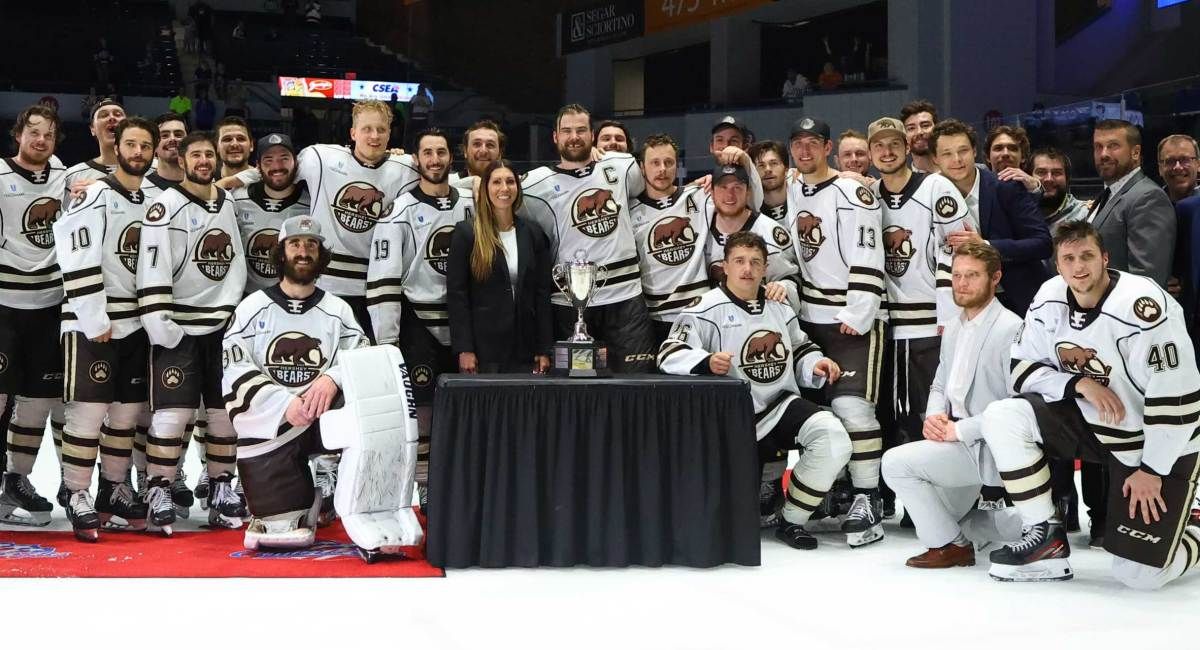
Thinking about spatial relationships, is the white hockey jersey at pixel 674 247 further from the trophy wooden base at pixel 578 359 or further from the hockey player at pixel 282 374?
the hockey player at pixel 282 374

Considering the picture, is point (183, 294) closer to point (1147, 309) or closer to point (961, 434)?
point (961, 434)

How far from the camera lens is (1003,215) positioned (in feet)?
16.4

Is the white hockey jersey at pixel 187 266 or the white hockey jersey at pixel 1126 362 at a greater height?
the white hockey jersey at pixel 187 266

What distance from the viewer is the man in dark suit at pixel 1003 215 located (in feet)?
16.2

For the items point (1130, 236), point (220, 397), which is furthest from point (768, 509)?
point (220, 397)

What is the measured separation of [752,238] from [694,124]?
10448 millimetres

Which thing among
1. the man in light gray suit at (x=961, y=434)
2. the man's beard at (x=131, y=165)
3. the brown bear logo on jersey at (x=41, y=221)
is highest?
the man's beard at (x=131, y=165)

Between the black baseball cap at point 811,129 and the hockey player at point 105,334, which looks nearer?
the hockey player at point 105,334

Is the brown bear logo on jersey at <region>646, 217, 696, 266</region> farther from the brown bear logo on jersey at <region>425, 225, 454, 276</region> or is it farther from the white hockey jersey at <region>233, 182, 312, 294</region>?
the white hockey jersey at <region>233, 182, 312, 294</region>

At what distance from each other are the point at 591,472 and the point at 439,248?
136cm

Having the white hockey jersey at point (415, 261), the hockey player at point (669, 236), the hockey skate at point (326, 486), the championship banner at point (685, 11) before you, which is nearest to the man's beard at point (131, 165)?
the white hockey jersey at point (415, 261)

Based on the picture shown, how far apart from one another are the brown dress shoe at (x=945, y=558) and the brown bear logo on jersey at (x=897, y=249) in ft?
4.10

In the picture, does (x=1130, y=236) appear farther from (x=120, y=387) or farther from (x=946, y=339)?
(x=120, y=387)

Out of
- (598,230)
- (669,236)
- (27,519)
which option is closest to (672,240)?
(669,236)
